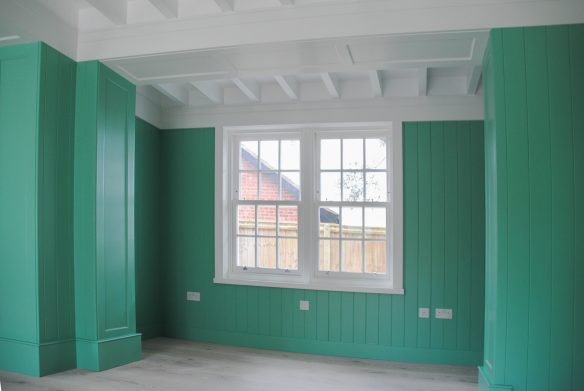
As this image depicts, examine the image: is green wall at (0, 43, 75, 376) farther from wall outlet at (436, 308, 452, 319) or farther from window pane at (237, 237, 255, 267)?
wall outlet at (436, 308, 452, 319)

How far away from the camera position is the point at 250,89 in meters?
4.91

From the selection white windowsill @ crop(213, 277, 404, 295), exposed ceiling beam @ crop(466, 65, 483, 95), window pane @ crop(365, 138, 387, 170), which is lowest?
white windowsill @ crop(213, 277, 404, 295)

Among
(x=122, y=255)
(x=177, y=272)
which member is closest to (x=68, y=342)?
(x=122, y=255)

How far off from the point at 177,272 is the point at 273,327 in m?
1.34

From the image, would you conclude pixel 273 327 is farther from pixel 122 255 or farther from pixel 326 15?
pixel 326 15

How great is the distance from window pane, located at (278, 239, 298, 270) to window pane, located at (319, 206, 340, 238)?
35cm

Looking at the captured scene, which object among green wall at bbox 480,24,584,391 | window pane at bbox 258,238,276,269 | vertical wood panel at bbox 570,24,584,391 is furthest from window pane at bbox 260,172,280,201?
vertical wood panel at bbox 570,24,584,391

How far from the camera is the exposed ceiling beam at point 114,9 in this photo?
343 cm

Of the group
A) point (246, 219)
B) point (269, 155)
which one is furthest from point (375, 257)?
point (269, 155)

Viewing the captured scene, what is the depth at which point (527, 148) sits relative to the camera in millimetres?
3002

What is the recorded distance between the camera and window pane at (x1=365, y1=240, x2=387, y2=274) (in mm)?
4945

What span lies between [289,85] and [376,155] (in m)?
1.23

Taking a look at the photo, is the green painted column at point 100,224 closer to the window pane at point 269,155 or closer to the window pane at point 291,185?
the window pane at point 269,155

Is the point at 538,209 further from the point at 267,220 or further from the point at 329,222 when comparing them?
the point at 267,220
